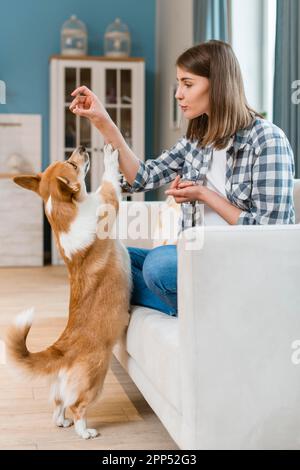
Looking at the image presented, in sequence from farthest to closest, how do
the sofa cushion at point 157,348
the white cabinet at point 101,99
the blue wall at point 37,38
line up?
the blue wall at point 37,38
the white cabinet at point 101,99
the sofa cushion at point 157,348

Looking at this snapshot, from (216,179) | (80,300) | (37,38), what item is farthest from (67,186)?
(37,38)

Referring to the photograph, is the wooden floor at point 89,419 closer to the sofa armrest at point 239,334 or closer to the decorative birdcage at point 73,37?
the sofa armrest at point 239,334

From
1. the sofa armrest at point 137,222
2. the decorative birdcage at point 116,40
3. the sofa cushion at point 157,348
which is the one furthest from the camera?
the decorative birdcage at point 116,40

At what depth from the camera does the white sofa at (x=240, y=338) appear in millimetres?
1297

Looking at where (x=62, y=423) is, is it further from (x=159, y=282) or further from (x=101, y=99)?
(x=101, y=99)

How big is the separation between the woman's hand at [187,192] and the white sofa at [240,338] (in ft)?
1.20

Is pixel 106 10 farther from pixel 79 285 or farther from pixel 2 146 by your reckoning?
pixel 79 285

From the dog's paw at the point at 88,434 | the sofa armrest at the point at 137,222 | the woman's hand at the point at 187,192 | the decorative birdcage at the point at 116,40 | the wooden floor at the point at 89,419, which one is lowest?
the wooden floor at the point at 89,419

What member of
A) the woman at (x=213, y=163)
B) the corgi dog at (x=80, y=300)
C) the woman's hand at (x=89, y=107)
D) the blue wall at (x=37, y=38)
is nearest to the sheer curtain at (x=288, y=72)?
the woman at (x=213, y=163)

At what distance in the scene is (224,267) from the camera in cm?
130

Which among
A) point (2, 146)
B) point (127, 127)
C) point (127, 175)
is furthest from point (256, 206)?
point (2, 146)

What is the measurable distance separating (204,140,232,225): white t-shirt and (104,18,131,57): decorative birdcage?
385cm

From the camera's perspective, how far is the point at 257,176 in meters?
1.65

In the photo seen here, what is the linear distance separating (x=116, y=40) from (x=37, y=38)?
2.32 feet
